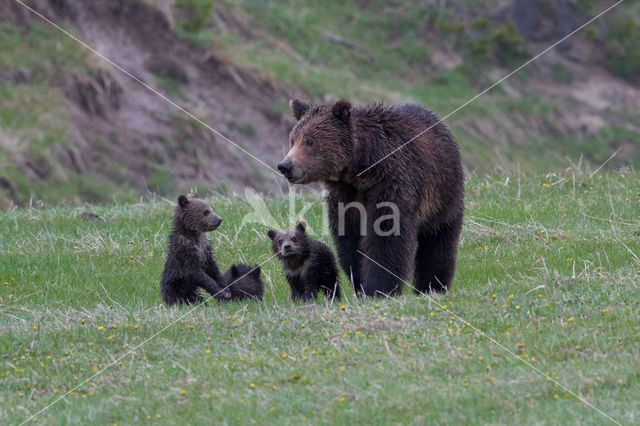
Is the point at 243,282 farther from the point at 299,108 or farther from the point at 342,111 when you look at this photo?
the point at 342,111

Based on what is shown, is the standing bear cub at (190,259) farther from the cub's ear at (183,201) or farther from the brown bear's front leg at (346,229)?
the brown bear's front leg at (346,229)

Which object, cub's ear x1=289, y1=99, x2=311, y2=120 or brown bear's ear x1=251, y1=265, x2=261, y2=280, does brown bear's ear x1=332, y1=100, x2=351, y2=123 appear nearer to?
cub's ear x1=289, y1=99, x2=311, y2=120

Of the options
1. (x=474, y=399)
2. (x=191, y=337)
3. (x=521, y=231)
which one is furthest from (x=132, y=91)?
(x=474, y=399)

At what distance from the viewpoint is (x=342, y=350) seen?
650 centimetres

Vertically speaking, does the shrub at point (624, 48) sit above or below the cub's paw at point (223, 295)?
above

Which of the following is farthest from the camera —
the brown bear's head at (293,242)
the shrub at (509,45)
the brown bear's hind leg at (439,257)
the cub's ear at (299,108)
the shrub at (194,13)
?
the shrub at (509,45)

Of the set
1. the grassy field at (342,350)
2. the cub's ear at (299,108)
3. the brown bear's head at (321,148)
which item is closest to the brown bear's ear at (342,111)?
the brown bear's head at (321,148)

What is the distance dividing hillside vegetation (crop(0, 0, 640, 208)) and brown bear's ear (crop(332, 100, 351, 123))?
→ 328 inches

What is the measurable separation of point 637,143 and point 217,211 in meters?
21.7

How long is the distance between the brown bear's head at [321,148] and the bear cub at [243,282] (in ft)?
4.69

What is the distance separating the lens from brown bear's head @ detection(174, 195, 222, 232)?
8.79m

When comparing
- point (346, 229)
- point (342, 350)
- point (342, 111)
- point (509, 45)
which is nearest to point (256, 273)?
point (346, 229)

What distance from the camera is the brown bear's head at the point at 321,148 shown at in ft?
26.4

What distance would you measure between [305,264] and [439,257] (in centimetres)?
129
